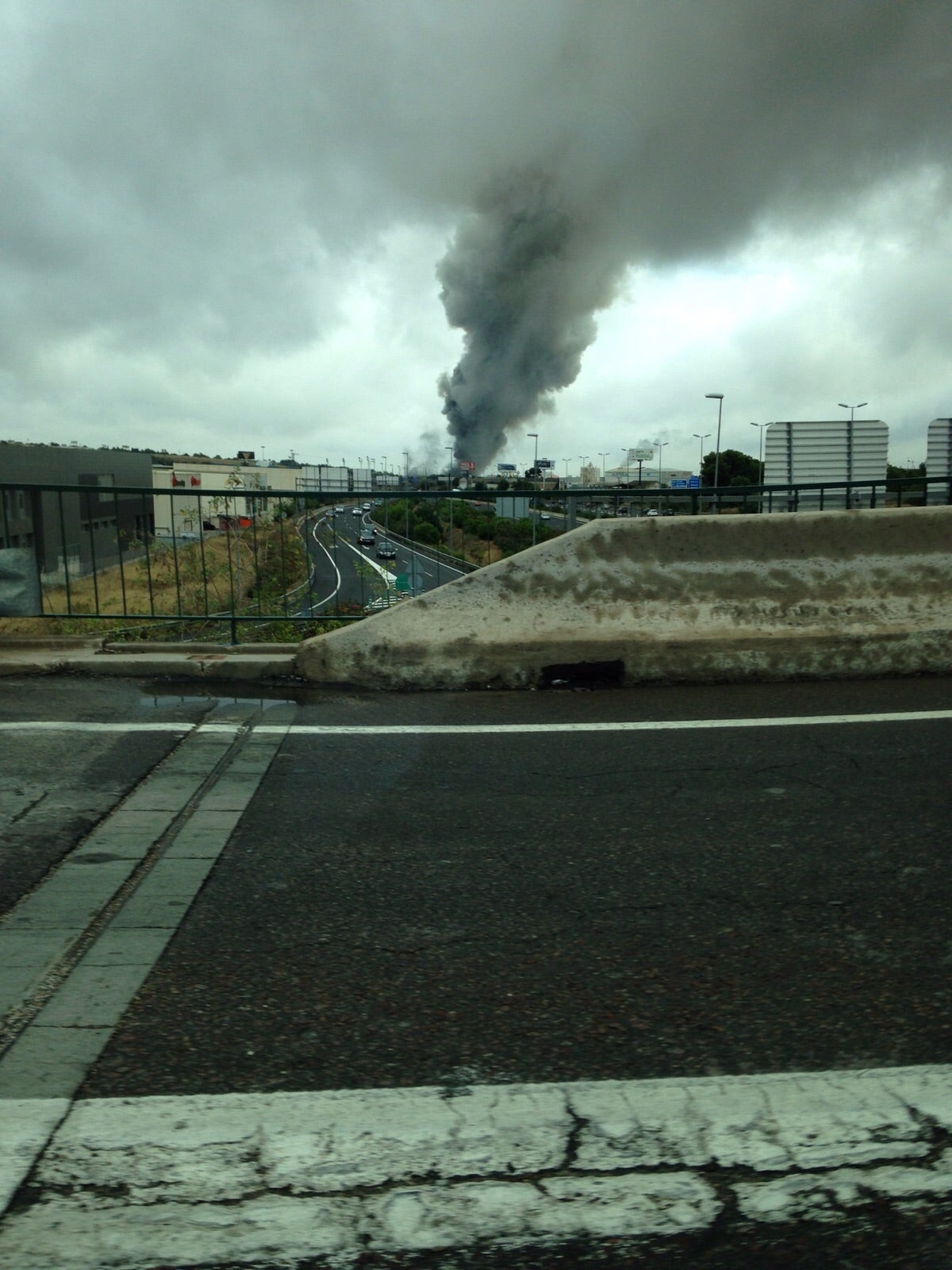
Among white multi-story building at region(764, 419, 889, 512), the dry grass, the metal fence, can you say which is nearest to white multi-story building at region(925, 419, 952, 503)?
white multi-story building at region(764, 419, 889, 512)

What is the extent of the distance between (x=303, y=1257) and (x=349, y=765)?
373cm

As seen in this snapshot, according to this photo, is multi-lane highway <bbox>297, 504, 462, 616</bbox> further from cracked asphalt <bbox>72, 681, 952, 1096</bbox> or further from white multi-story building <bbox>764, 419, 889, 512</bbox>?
white multi-story building <bbox>764, 419, 889, 512</bbox>

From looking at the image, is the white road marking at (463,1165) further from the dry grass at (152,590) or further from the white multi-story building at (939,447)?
the white multi-story building at (939,447)

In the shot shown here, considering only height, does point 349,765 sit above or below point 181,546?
below

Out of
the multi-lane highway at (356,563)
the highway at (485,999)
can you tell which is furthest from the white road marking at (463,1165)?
the multi-lane highway at (356,563)

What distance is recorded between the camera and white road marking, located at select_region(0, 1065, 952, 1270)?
7.48 feet

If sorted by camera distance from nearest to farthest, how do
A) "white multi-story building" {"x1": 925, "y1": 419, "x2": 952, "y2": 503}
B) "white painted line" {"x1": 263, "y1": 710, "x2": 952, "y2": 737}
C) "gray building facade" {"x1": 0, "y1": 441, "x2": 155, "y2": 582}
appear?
"white painted line" {"x1": 263, "y1": 710, "x2": 952, "y2": 737} < "gray building facade" {"x1": 0, "y1": 441, "x2": 155, "y2": 582} < "white multi-story building" {"x1": 925, "y1": 419, "x2": 952, "y2": 503}

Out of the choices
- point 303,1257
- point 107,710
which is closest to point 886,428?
point 107,710

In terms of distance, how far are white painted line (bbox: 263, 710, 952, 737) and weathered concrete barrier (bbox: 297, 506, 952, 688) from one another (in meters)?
1.17

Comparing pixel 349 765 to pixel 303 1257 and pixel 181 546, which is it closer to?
pixel 303 1257

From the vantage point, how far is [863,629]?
26.2ft

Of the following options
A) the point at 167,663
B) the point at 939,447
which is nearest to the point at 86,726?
the point at 167,663

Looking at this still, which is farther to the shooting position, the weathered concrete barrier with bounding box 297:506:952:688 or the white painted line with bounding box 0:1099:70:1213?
the weathered concrete barrier with bounding box 297:506:952:688

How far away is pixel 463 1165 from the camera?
2.50 meters
